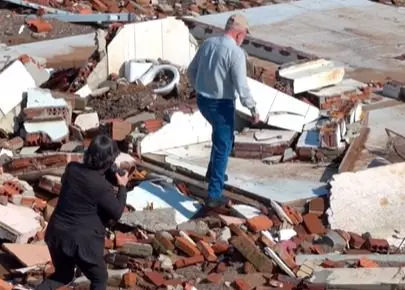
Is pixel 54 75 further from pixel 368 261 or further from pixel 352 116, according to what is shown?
pixel 368 261

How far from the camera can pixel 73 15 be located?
1867cm

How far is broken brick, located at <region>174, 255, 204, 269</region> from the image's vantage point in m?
10.0

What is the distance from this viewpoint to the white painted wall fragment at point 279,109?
13141 millimetres

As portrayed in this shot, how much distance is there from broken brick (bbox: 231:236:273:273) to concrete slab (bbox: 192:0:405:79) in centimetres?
656

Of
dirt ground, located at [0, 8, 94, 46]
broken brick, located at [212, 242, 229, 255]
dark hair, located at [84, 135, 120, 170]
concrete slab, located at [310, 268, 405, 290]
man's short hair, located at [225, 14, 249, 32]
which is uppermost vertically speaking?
man's short hair, located at [225, 14, 249, 32]

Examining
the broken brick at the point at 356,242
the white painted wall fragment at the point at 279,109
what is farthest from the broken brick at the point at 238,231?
the white painted wall fragment at the point at 279,109

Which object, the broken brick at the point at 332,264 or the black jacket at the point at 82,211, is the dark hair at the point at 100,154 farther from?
the broken brick at the point at 332,264

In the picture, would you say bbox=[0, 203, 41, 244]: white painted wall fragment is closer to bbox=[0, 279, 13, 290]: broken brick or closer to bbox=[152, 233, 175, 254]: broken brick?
bbox=[0, 279, 13, 290]: broken brick

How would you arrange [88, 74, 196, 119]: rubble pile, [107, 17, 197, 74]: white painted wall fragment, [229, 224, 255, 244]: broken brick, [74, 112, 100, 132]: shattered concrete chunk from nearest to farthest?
[229, 224, 255, 244]: broken brick, [74, 112, 100, 132]: shattered concrete chunk, [88, 74, 196, 119]: rubble pile, [107, 17, 197, 74]: white painted wall fragment

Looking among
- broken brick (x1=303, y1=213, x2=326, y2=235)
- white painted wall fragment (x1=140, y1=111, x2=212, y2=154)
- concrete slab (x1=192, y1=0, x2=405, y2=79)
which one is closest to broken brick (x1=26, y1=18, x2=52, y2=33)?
concrete slab (x1=192, y1=0, x2=405, y2=79)

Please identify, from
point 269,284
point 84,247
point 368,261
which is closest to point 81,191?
point 84,247

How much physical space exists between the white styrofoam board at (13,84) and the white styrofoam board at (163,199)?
2.29 m

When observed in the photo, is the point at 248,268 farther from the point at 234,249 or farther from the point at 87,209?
the point at 87,209

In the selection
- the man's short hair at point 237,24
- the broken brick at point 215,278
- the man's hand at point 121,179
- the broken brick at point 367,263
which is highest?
the man's short hair at point 237,24
